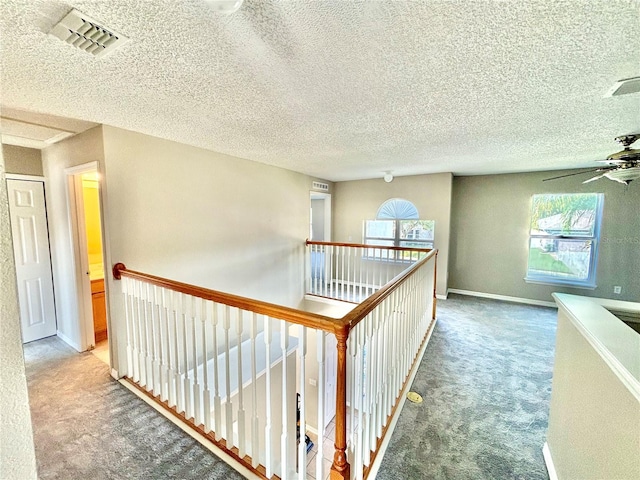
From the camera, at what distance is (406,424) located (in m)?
2.00

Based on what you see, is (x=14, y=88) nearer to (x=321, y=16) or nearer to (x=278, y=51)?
(x=278, y=51)

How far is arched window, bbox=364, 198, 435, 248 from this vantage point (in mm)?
5297

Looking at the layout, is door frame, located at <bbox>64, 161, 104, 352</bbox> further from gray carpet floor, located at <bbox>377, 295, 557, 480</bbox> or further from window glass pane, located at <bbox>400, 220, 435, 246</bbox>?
window glass pane, located at <bbox>400, 220, 435, 246</bbox>

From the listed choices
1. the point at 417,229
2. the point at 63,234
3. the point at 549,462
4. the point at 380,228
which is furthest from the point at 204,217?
the point at 417,229

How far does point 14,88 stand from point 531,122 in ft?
12.4

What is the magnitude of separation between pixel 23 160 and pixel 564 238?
7.66 metres

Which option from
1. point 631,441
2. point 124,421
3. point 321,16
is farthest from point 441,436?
point 321,16

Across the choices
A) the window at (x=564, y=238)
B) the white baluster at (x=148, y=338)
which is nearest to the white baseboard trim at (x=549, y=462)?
the white baluster at (x=148, y=338)

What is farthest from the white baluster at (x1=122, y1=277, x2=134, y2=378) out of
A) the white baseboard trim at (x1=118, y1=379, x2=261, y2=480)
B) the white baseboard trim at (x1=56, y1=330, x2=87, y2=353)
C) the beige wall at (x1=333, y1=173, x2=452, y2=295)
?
the beige wall at (x1=333, y1=173, x2=452, y2=295)

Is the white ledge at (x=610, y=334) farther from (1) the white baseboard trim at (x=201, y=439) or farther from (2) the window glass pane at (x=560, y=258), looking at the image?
(2) the window glass pane at (x=560, y=258)

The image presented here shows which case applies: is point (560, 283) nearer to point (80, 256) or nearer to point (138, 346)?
point (138, 346)

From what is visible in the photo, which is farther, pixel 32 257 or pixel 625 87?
pixel 32 257

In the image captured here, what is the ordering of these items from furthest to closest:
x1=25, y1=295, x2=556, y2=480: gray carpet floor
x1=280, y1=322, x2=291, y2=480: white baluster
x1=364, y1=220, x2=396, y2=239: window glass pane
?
1. x1=364, y1=220, x2=396, y2=239: window glass pane
2. x1=25, y1=295, x2=556, y2=480: gray carpet floor
3. x1=280, y1=322, x2=291, y2=480: white baluster

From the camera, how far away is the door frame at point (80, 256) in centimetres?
282
